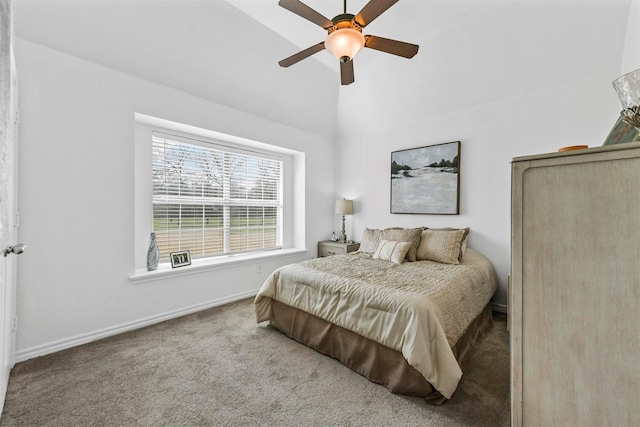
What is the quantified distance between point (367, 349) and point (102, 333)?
238 cm

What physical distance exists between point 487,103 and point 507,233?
158cm

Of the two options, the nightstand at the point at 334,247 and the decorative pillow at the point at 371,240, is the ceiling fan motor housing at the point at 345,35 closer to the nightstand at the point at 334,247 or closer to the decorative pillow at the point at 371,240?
the decorative pillow at the point at 371,240

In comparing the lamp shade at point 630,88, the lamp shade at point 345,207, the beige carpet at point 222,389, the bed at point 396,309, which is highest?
the lamp shade at point 630,88

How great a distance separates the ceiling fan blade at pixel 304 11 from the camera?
169cm

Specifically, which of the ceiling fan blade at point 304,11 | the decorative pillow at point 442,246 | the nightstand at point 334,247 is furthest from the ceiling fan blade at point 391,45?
the nightstand at point 334,247

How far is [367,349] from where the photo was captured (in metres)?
1.97

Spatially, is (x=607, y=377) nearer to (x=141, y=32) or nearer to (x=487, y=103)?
(x=487, y=103)

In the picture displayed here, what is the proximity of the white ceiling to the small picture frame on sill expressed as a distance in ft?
6.08

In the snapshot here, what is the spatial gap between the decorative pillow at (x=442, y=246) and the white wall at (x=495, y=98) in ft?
1.48

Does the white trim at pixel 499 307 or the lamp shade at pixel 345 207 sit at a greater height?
the lamp shade at pixel 345 207

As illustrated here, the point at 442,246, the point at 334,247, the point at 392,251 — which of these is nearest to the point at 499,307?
the point at 442,246

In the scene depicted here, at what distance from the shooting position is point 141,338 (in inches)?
98.4

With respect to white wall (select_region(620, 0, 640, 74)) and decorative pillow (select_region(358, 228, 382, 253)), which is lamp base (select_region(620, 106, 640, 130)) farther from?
decorative pillow (select_region(358, 228, 382, 253))

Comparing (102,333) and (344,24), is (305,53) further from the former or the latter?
(102,333)
